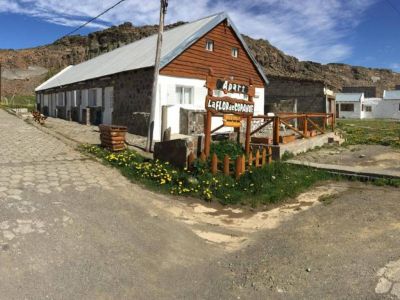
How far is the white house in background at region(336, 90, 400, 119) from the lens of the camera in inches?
2119

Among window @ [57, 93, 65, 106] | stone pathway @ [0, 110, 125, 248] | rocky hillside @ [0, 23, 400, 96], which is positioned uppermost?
rocky hillside @ [0, 23, 400, 96]

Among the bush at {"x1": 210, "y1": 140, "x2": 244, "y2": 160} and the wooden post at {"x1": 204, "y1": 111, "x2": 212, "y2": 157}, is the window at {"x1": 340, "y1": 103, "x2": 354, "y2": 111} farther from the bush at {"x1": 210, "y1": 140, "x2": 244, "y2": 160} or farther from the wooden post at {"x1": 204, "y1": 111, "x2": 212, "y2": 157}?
the wooden post at {"x1": 204, "y1": 111, "x2": 212, "y2": 157}

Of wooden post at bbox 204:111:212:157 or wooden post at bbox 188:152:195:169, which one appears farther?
wooden post at bbox 204:111:212:157

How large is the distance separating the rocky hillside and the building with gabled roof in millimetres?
58312

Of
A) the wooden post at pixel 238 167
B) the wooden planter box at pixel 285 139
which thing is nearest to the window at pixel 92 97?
the wooden planter box at pixel 285 139

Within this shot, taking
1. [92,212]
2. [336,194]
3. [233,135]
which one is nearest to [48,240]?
[92,212]

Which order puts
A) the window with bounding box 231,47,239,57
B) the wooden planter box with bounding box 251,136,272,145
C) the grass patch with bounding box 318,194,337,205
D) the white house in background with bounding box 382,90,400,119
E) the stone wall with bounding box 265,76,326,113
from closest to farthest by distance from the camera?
the grass patch with bounding box 318,194,337,205 < the wooden planter box with bounding box 251,136,272,145 < the window with bounding box 231,47,239,57 < the stone wall with bounding box 265,76,326,113 < the white house in background with bounding box 382,90,400,119

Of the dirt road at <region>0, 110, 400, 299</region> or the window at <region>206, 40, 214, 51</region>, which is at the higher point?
the window at <region>206, 40, 214, 51</region>

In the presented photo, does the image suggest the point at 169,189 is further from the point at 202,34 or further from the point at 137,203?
the point at 202,34

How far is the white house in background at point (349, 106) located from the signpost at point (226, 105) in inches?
1773

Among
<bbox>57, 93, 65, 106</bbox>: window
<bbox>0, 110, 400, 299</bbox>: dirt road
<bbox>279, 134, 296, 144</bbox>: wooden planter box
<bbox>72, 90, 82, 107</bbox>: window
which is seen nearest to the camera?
<bbox>0, 110, 400, 299</bbox>: dirt road

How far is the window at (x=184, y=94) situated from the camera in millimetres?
19281

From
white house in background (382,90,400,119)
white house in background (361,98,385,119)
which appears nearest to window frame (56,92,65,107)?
white house in background (361,98,385,119)

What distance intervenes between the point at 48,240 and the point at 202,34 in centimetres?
1600
